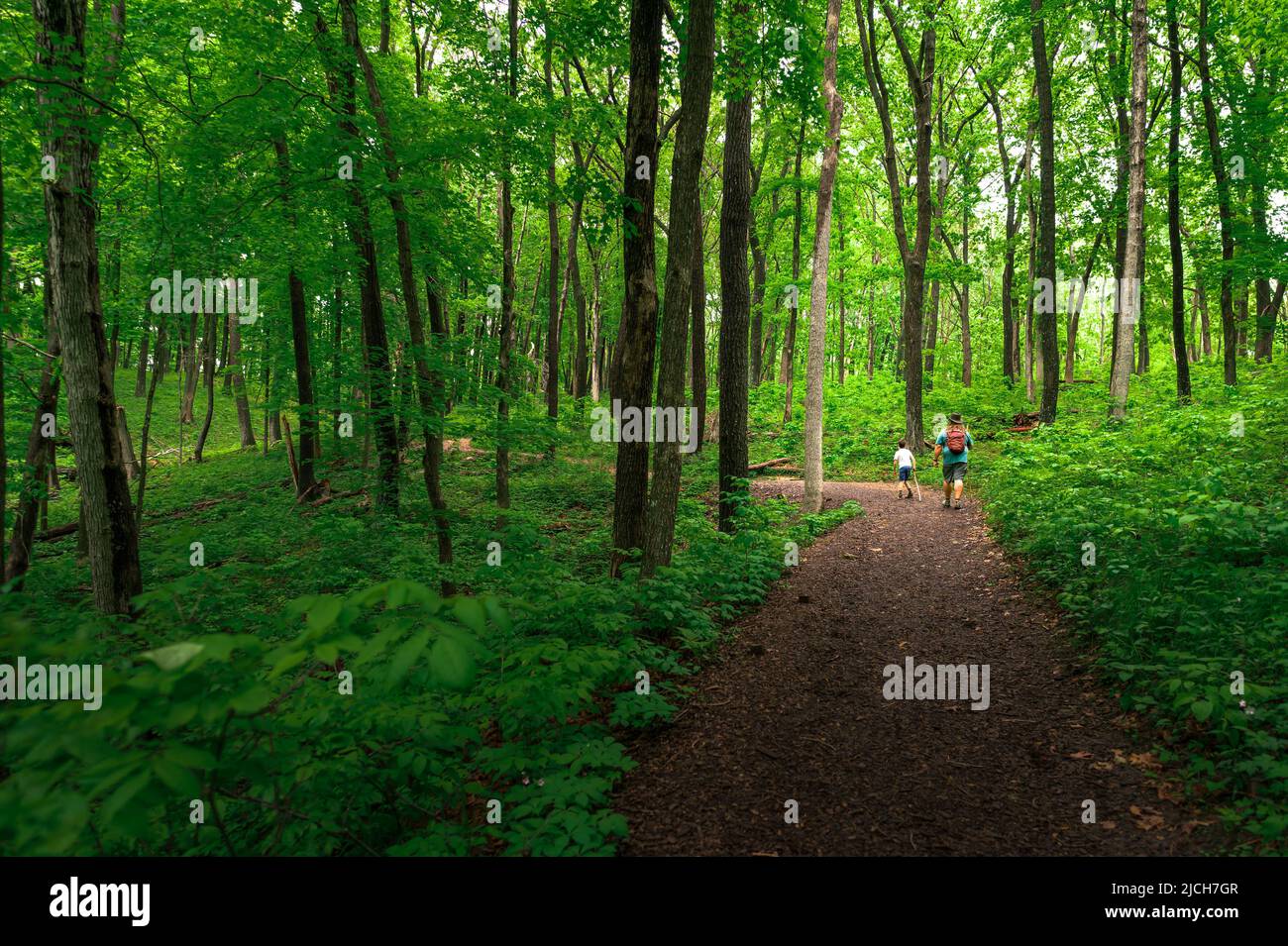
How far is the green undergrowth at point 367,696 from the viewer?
1.69m

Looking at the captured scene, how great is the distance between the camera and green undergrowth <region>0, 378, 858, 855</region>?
1.69 meters

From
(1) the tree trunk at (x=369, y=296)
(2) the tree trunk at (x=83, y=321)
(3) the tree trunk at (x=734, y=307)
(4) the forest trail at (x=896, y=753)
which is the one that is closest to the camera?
(4) the forest trail at (x=896, y=753)

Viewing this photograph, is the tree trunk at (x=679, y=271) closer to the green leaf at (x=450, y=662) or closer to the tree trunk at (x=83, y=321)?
the green leaf at (x=450, y=662)

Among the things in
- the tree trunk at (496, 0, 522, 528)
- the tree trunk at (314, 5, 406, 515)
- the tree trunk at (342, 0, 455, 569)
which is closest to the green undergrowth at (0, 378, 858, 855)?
the tree trunk at (342, 0, 455, 569)

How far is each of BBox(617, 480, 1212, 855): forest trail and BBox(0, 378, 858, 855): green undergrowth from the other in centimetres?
45

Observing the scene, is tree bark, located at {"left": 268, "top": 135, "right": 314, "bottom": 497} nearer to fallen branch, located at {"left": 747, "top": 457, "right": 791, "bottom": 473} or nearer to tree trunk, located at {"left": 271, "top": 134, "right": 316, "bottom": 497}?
tree trunk, located at {"left": 271, "top": 134, "right": 316, "bottom": 497}

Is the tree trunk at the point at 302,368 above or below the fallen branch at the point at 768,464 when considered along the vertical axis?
above

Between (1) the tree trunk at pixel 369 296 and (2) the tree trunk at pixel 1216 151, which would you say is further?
(2) the tree trunk at pixel 1216 151

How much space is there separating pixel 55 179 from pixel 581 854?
25.7 feet

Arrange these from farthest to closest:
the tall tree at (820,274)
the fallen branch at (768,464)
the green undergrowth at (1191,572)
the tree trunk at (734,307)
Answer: the fallen branch at (768,464)
the tall tree at (820,274)
the tree trunk at (734,307)
the green undergrowth at (1191,572)

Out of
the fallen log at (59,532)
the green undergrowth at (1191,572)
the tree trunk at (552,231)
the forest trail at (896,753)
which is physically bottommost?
the forest trail at (896,753)

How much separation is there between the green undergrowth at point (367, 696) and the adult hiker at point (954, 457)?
406cm

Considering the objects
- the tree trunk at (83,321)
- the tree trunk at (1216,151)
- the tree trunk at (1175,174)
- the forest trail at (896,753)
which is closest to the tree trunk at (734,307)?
the forest trail at (896,753)
